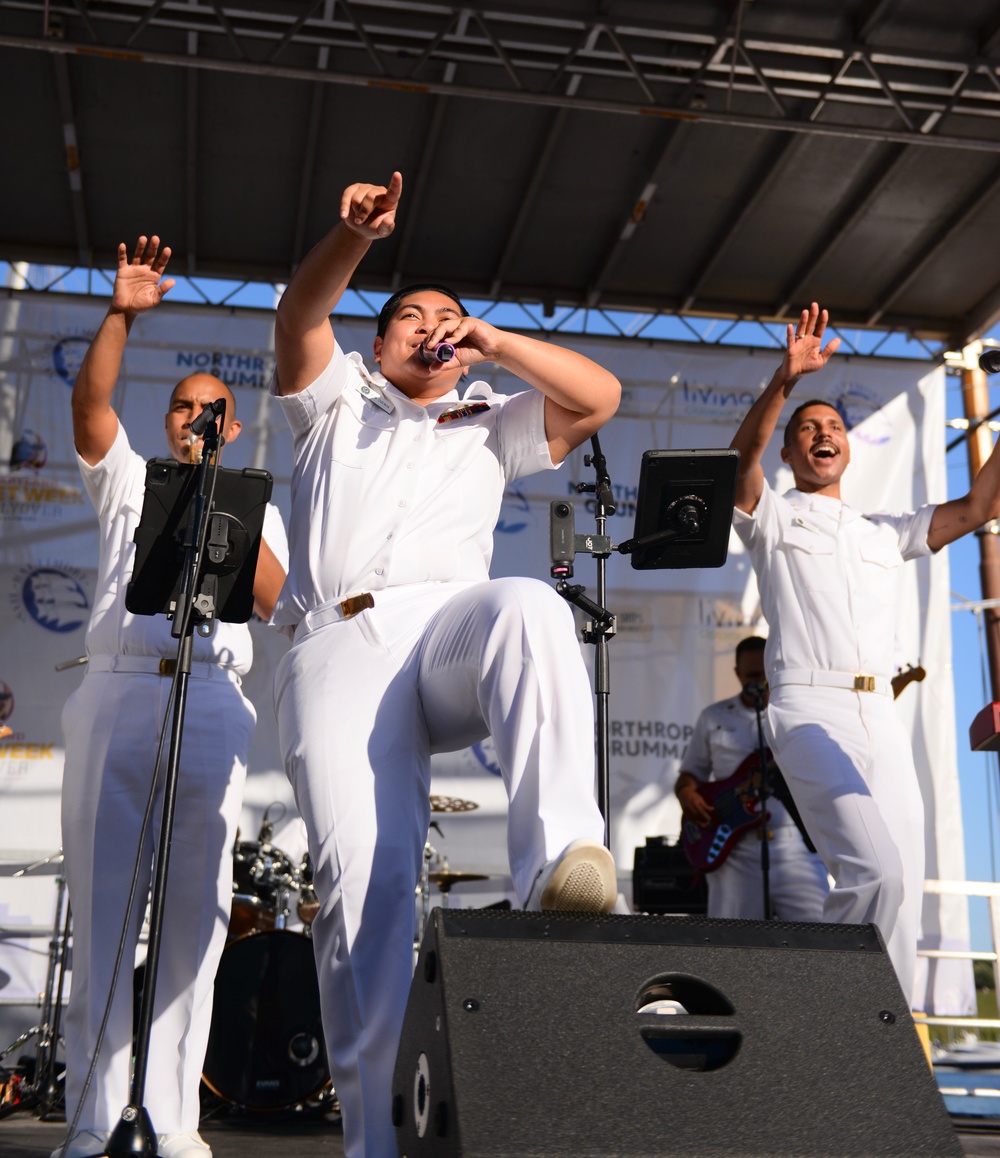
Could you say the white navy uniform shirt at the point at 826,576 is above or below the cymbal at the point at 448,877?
above

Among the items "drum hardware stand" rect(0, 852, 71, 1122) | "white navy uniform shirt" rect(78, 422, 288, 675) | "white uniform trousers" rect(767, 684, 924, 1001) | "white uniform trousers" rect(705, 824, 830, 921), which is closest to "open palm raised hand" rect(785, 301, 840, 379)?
"white uniform trousers" rect(767, 684, 924, 1001)

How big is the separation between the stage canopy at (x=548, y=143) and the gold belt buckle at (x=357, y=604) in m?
4.65

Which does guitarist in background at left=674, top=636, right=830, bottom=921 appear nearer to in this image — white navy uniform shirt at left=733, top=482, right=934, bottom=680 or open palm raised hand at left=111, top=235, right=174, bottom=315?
white navy uniform shirt at left=733, top=482, right=934, bottom=680

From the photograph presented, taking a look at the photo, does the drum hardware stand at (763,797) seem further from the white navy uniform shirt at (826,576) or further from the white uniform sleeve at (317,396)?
the white uniform sleeve at (317,396)

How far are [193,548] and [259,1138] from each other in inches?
93.7

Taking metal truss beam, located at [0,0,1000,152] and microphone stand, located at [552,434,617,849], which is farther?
metal truss beam, located at [0,0,1000,152]

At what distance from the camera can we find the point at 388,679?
220 centimetres

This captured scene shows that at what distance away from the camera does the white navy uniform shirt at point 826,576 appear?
3.68 meters

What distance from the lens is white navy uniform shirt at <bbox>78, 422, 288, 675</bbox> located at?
10.2 feet

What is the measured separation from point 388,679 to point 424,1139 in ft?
2.87

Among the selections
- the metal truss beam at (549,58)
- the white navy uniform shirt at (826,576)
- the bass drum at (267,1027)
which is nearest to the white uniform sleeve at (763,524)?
the white navy uniform shirt at (826,576)

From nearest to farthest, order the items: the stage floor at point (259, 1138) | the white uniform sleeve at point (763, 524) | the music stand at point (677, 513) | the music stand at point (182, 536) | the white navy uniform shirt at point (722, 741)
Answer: the music stand at point (182, 536), the music stand at point (677, 513), the stage floor at point (259, 1138), the white uniform sleeve at point (763, 524), the white navy uniform shirt at point (722, 741)

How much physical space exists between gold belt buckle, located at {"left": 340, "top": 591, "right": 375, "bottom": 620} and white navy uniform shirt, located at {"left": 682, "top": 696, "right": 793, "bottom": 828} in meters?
3.91

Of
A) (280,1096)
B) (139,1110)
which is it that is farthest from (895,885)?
(280,1096)
